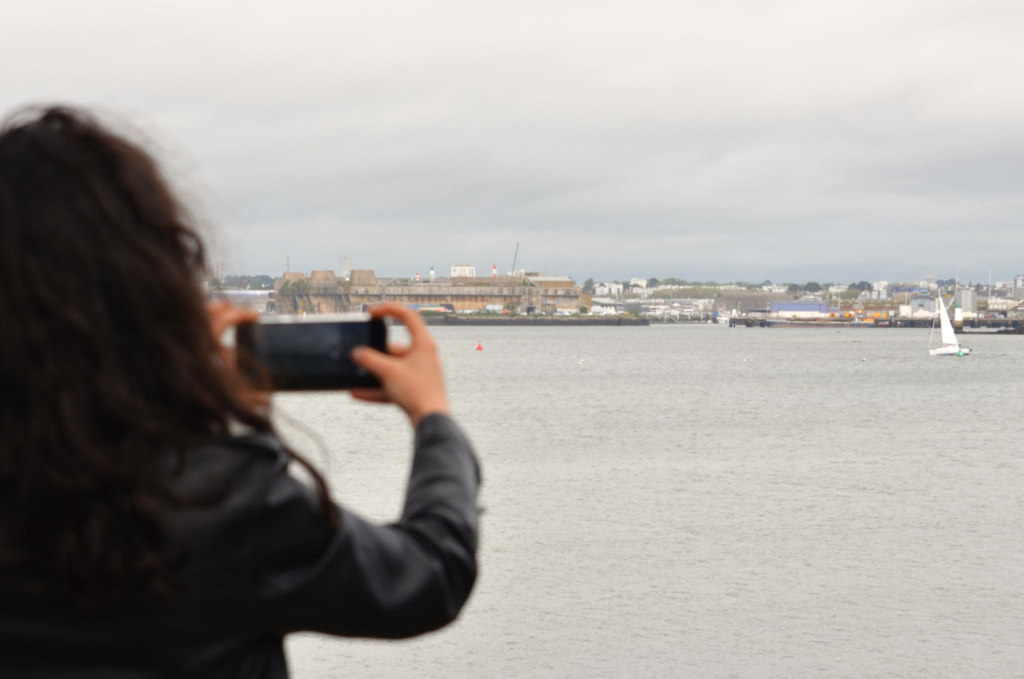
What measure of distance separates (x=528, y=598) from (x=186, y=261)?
1399cm

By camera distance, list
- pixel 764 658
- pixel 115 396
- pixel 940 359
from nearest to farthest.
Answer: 1. pixel 115 396
2. pixel 764 658
3. pixel 940 359

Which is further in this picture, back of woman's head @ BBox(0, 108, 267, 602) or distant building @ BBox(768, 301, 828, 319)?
distant building @ BBox(768, 301, 828, 319)

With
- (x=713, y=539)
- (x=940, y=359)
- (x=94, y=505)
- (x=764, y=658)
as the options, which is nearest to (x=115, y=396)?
(x=94, y=505)

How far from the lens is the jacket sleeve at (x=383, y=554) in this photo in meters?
1.16

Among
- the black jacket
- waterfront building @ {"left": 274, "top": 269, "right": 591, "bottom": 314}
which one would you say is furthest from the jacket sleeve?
waterfront building @ {"left": 274, "top": 269, "right": 591, "bottom": 314}

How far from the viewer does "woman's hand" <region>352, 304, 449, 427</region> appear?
138 cm

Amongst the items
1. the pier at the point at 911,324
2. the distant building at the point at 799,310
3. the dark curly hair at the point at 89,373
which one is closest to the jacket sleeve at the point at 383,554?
the dark curly hair at the point at 89,373

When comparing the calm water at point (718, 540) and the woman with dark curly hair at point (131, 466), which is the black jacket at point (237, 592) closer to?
the woman with dark curly hair at point (131, 466)

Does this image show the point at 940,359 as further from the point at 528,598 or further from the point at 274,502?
the point at 274,502

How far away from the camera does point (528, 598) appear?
48.6 ft

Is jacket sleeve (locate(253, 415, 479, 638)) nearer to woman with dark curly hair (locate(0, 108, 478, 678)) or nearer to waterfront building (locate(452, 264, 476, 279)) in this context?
woman with dark curly hair (locate(0, 108, 478, 678))

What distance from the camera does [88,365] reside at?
112 centimetres

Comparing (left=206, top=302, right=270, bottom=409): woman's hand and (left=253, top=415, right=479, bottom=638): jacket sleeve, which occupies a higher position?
(left=206, top=302, right=270, bottom=409): woman's hand

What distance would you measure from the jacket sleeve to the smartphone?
11cm
